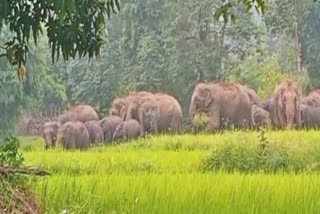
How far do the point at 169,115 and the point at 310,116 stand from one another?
2789mm

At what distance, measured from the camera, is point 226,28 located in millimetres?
19172

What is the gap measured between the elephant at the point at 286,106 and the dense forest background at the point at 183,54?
249 centimetres

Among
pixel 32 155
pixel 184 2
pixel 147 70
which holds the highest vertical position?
pixel 184 2

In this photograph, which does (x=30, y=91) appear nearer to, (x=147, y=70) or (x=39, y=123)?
(x=39, y=123)

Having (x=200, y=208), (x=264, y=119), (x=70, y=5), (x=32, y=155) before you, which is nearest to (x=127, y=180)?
(x=200, y=208)

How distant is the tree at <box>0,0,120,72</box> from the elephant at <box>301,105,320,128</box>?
11.9 meters

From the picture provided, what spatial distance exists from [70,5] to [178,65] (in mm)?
15042

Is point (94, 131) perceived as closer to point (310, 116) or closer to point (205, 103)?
point (205, 103)

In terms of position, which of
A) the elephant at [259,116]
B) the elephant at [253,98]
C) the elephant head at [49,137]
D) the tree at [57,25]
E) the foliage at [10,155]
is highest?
the tree at [57,25]

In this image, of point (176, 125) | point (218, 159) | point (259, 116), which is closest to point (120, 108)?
point (176, 125)

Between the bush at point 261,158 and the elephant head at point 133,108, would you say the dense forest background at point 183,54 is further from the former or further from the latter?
the bush at point 261,158

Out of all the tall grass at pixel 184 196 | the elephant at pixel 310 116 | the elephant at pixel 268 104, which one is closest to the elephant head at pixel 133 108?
the elephant at pixel 268 104

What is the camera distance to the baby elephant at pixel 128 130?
1534 cm

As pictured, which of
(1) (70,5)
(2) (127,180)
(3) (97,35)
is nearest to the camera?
(1) (70,5)
